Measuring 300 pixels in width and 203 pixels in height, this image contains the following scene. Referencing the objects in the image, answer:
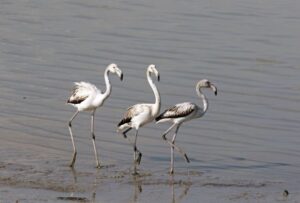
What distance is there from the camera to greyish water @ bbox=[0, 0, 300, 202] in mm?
12828

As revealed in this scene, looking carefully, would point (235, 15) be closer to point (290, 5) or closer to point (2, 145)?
point (290, 5)

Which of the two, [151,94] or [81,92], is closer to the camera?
[81,92]

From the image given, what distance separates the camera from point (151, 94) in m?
17.4

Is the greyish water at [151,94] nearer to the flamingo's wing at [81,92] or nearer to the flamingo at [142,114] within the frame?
the flamingo at [142,114]

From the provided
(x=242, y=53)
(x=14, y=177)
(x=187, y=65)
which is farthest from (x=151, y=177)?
(x=242, y=53)

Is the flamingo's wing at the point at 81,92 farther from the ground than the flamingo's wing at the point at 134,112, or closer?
farther from the ground

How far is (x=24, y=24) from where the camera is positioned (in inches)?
922

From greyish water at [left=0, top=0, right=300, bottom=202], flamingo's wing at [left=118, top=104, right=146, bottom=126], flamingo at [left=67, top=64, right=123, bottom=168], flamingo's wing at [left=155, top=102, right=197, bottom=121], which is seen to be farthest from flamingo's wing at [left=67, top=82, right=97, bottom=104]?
flamingo's wing at [left=155, top=102, right=197, bottom=121]

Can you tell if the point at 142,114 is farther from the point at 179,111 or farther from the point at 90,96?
the point at 90,96

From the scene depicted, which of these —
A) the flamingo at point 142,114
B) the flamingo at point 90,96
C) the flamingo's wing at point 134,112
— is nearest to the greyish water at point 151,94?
the flamingo at point 142,114

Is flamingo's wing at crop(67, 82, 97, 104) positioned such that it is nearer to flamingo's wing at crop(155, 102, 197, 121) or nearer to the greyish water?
A: the greyish water

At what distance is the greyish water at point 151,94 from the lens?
12828mm

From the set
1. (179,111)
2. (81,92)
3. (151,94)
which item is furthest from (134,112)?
(151,94)

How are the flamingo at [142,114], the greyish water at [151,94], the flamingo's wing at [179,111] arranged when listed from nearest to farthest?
the greyish water at [151,94]
the flamingo at [142,114]
the flamingo's wing at [179,111]
